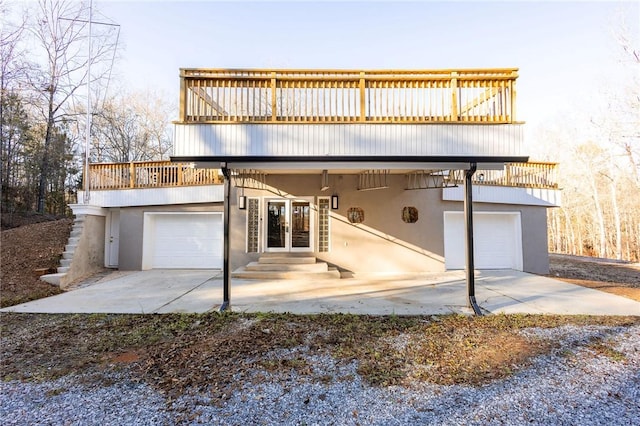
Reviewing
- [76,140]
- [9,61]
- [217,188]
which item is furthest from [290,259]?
[76,140]

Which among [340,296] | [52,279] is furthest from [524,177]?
[52,279]

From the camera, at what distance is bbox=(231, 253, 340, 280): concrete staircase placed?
7934 millimetres

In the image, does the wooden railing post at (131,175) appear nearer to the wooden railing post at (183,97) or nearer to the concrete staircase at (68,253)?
the concrete staircase at (68,253)

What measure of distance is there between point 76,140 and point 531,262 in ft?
77.9

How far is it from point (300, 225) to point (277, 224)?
0.72 m

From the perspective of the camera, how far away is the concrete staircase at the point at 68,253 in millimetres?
7020

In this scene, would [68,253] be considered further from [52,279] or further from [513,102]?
[513,102]

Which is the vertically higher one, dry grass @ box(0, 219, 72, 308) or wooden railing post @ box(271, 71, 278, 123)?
wooden railing post @ box(271, 71, 278, 123)

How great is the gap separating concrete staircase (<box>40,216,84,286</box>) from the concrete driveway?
57cm

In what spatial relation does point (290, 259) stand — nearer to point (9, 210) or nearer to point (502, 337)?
point (502, 337)

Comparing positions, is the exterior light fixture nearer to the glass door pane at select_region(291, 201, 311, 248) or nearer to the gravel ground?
the glass door pane at select_region(291, 201, 311, 248)

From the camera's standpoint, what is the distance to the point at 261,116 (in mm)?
5273

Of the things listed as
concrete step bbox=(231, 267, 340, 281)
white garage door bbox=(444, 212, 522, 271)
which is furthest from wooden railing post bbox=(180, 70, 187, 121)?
white garage door bbox=(444, 212, 522, 271)

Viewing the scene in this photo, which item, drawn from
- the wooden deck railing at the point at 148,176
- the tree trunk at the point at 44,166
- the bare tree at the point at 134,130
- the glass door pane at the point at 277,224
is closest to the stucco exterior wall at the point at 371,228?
the glass door pane at the point at 277,224
